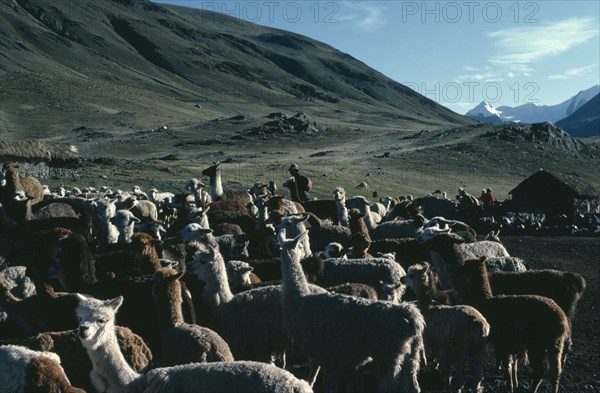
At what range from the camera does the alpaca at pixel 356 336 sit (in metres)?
6.99

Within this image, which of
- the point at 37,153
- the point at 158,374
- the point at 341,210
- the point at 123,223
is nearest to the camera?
the point at 158,374

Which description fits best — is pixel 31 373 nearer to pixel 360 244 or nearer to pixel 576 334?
pixel 360 244

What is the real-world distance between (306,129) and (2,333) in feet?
257

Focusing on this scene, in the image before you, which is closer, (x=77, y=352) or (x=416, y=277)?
(x=77, y=352)

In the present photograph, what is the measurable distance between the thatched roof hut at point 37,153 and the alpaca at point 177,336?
25.7m

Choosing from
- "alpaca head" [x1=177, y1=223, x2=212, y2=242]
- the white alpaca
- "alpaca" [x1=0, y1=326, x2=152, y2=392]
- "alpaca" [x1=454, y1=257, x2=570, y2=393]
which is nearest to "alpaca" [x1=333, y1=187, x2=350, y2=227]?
"alpaca head" [x1=177, y1=223, x2=212, y2=242]

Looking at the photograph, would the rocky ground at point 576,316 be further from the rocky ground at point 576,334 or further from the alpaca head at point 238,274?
the alpaca head at point 238,274

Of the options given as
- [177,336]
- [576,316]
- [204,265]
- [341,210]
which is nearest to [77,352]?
[177,336]

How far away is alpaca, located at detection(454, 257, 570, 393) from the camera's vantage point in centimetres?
833

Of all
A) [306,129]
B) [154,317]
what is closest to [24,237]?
[154,317]

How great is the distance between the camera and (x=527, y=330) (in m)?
8.41

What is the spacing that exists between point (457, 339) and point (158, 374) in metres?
4.00

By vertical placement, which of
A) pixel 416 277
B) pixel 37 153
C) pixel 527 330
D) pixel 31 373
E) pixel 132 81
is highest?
pixel 132 81

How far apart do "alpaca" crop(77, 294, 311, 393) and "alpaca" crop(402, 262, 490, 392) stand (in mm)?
3174
